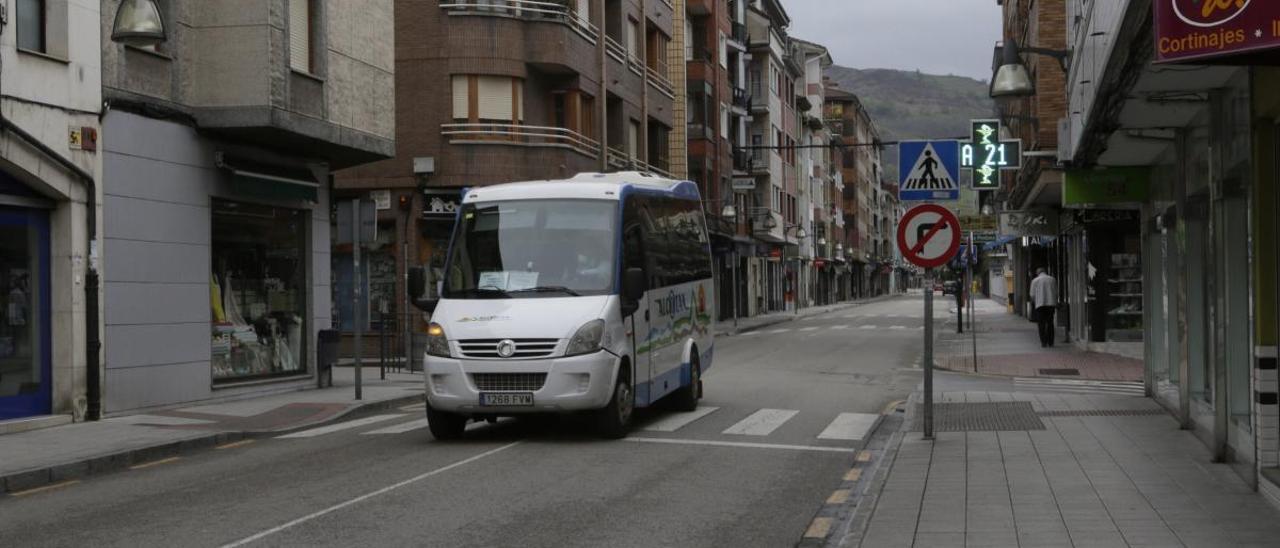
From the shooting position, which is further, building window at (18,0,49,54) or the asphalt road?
building window at (18,0,49,54)

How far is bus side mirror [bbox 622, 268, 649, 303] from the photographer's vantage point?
13.8m

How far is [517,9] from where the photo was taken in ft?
110

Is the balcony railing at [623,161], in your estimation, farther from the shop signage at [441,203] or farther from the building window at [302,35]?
the building window at [302,35]

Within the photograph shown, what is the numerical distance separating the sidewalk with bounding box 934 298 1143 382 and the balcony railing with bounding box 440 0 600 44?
484 inches

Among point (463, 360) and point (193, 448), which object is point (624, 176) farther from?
point (193, 448)

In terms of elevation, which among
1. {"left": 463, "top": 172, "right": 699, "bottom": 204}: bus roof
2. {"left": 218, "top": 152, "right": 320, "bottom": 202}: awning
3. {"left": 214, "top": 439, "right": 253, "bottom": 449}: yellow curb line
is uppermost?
{"left": 218, "top": 152, "right": 320, "bottom": 202}: awning

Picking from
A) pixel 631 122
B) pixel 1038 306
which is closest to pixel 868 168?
pixel 631 122

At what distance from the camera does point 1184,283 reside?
1357 cm

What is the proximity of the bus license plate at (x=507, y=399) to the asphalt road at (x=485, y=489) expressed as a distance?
1.38 ft

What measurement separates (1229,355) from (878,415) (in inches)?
248

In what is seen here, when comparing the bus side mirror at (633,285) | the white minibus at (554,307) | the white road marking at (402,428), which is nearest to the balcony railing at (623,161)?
the white minibus at (554,307)

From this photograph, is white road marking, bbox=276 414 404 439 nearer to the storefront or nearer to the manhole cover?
the storefront

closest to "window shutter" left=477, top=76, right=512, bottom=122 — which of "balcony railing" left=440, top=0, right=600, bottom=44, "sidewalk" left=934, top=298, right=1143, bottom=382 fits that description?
"balcony railing" left=440, top=0, right=600, bottom=44

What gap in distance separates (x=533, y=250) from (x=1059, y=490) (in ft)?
20.6
